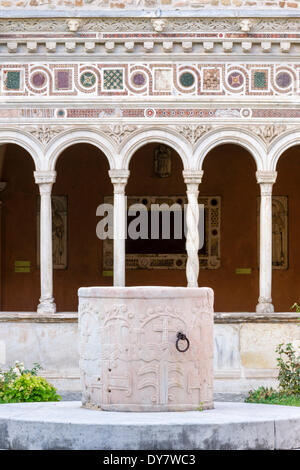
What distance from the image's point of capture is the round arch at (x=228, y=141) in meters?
16.8

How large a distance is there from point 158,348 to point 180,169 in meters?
10.7

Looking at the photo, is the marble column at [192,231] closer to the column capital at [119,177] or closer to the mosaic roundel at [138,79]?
the column capital at [119,177]

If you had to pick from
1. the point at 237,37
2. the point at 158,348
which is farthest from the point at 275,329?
the point at 158,348

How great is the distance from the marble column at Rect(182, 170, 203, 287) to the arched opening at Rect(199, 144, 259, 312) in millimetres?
3308

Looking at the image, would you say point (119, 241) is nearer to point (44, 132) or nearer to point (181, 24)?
point (44, 132)

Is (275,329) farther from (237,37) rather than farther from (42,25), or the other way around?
(42,25)

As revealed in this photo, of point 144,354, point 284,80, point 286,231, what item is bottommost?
point 144,354

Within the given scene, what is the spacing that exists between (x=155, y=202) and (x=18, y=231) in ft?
7.57

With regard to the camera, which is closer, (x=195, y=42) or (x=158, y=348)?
(x=158, y=348)

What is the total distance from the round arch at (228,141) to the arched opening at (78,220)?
3638 millimetres

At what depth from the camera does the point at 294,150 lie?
19.8m

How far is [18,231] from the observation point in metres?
20.2

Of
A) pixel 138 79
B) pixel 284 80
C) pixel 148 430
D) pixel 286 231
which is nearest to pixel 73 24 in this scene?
pixel 138 79

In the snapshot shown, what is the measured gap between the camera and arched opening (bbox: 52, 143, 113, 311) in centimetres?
2016
